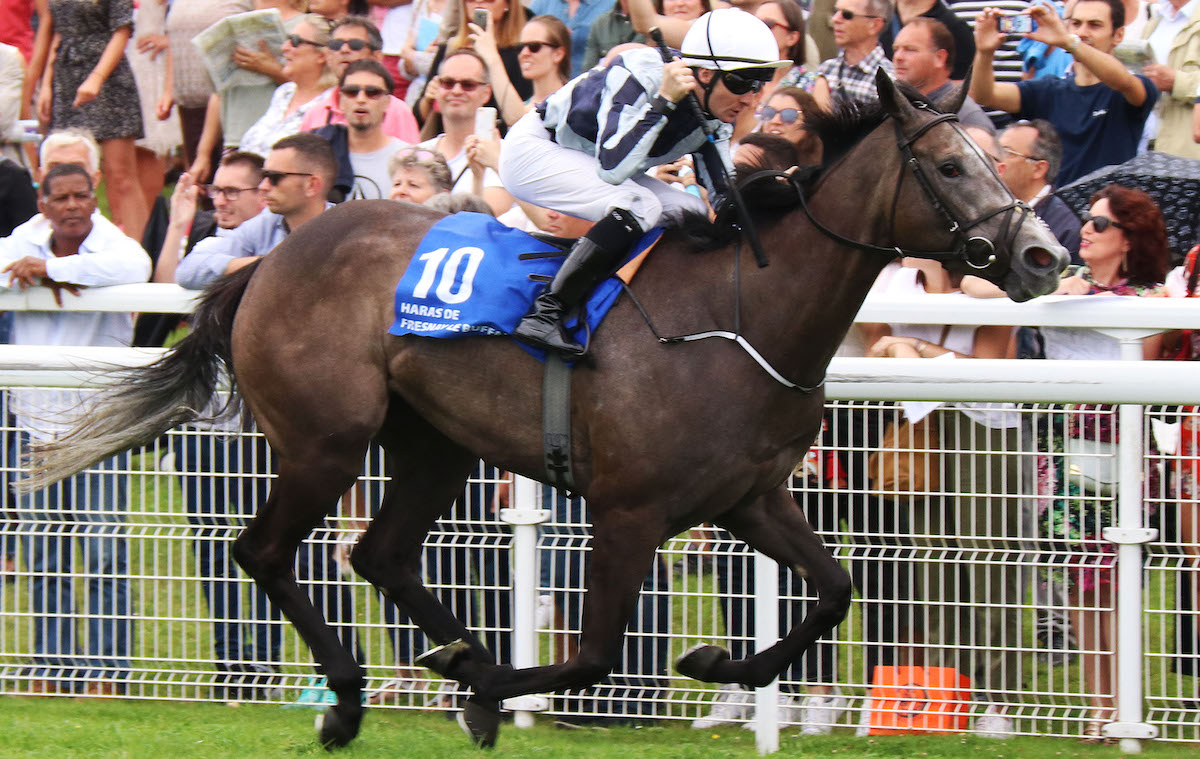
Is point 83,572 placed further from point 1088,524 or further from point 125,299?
point 1088,524

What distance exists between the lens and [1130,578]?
4.67 m

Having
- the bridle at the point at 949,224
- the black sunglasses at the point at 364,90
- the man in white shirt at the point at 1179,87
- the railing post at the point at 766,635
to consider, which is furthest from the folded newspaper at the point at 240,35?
the bridle at the point at 949,224

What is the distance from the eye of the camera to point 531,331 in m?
4.35

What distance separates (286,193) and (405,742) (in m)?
2.16

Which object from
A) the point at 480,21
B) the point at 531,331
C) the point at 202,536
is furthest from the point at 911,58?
the point at 202,536

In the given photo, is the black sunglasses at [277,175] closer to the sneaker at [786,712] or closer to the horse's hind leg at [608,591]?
the horse's hind leg at [608,591]

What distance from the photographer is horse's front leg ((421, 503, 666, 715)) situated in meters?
4.29

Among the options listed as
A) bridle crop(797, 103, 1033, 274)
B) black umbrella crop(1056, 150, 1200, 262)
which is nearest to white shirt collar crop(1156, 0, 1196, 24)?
black umbrella crop(1056, 150, 1200, 262)

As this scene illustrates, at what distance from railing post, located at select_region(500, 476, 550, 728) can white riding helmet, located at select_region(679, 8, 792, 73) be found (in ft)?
4.93

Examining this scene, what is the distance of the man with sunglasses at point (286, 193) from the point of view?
5816 millimetres

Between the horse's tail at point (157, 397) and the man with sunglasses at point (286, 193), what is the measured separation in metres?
0.79

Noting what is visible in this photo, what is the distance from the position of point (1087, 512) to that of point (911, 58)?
2.51 meters

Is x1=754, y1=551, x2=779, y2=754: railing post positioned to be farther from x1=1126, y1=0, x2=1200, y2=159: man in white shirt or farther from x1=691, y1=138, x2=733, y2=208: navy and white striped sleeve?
x1=1126, y1=0, x2=1200, y2=159: man in white shirt

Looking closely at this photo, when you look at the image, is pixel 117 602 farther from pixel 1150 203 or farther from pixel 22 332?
pixel 1150 203
